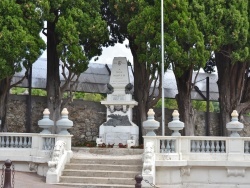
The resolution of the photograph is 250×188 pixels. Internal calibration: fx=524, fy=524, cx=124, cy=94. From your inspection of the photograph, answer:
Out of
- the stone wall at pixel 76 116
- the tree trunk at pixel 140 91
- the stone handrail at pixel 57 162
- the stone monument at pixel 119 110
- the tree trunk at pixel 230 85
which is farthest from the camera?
the stone wall at pixel 76 116

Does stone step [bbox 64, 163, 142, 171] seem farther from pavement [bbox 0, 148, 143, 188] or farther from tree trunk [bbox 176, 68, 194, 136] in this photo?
tree trunk [bbox 176, 68, 194, 136]

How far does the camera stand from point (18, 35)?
1967 cm

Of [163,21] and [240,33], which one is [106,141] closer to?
A: [163,21]

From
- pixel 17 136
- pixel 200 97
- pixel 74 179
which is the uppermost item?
pixel 200 97

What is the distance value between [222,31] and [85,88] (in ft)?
26.9

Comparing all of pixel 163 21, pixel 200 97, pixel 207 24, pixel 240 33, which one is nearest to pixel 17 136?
pixel 163 21

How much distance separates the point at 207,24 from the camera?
20.9 m

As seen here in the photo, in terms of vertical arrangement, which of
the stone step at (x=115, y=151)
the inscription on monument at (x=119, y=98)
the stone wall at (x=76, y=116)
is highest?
the inscription on monument at (x=119, y=98)

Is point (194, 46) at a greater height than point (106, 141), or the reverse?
point (194, 46)

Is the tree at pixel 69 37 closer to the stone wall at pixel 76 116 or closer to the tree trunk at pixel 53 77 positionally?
the tree trunk at pixel 53 77

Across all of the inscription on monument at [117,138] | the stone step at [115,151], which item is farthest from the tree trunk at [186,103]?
the stone step at [115,151]

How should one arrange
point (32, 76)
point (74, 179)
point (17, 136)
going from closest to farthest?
1. point (74, 179)
2. point (17, 136)
3. point (32, 76)

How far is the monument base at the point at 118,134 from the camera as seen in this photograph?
2088 cm

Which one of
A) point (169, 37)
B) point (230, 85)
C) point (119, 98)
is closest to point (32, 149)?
point (119, 98)
